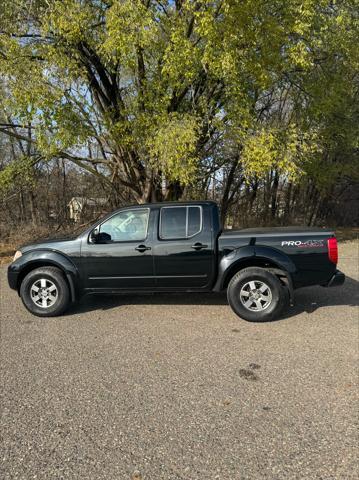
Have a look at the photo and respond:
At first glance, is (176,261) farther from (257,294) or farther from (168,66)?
(168,66)

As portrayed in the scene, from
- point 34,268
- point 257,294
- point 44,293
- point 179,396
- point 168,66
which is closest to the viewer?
point 179,396

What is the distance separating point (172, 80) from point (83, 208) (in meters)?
7.65

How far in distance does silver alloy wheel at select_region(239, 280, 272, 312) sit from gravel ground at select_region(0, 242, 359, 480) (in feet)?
0.93

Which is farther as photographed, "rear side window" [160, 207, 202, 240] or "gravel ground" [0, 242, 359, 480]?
"rear side window" [160, 207, 202, 240]

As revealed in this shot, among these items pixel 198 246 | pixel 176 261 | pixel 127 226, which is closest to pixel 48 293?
pixel 127 226

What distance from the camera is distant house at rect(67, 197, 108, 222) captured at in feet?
47.2

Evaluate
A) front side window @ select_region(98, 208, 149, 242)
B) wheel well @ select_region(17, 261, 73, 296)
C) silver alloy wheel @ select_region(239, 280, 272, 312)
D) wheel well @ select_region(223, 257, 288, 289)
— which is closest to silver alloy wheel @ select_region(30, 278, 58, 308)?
wheel well @ select_region(17, 261, 73, 296)

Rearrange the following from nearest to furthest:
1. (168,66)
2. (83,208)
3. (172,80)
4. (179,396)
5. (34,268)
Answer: (179,396)
(34,268)
(168,66)
(172,80)
(83,208)

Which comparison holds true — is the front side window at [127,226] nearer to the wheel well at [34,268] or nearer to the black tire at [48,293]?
the wheel well at [34,268]

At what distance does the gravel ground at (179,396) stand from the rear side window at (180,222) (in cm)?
121

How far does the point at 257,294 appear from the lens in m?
4.85

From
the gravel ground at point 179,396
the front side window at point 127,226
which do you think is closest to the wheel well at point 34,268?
the gravel ground at point 179,396

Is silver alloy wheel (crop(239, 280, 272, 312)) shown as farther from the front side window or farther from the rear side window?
the front side window

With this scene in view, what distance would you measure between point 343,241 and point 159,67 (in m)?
9.47
